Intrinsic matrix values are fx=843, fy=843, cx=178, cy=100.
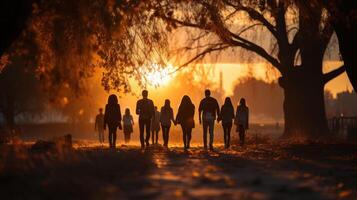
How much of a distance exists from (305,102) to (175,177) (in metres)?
26.3

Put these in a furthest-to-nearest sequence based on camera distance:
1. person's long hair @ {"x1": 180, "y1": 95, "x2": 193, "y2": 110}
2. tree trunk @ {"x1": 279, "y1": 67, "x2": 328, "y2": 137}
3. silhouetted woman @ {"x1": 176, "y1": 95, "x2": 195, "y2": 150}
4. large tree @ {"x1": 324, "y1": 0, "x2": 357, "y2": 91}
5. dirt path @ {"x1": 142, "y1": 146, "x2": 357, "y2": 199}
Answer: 1. tree trunk @ {"x1": 279, "y1": 67, "x2": 328, "y2": 137}
2. person's long hair @ {"x1": 180, "y1": 95, "x2": 193, "y2": 110}
3. silhouetted woman @ {"x1": 176, "y1": 95, "x2": 195, "y2": 150}
4. large tree @ {"x1": 324, "y1": 0, "x2": 357, "y2": 91}
5. dirt path @ {"x1": 142, "y1": 146, "x2": 357, "y2": 199}

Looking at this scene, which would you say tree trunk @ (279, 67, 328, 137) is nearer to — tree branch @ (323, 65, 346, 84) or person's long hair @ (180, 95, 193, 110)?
tree branch @ (323, 65, 346, 84)

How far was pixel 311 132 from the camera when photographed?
3962 cm

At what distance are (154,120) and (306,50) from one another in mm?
9946

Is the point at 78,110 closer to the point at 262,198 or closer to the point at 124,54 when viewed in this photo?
the point at 124,54

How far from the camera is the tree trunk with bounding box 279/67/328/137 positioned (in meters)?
39.7

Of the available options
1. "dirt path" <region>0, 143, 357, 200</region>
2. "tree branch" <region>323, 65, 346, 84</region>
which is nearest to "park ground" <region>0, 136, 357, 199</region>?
"dirt path" <region>0, 143, 357, 200</region>

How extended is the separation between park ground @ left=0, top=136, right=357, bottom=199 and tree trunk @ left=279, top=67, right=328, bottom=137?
1939 centimetres

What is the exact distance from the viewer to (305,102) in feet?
131

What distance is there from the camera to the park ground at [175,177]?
11812 millimetres

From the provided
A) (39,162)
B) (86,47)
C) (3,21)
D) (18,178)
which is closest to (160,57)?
(86,47)

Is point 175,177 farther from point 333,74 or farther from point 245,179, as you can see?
point 333,74

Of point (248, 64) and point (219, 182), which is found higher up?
point (248, 64)

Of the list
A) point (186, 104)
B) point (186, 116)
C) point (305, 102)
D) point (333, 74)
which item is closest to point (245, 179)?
point (186, 116)
